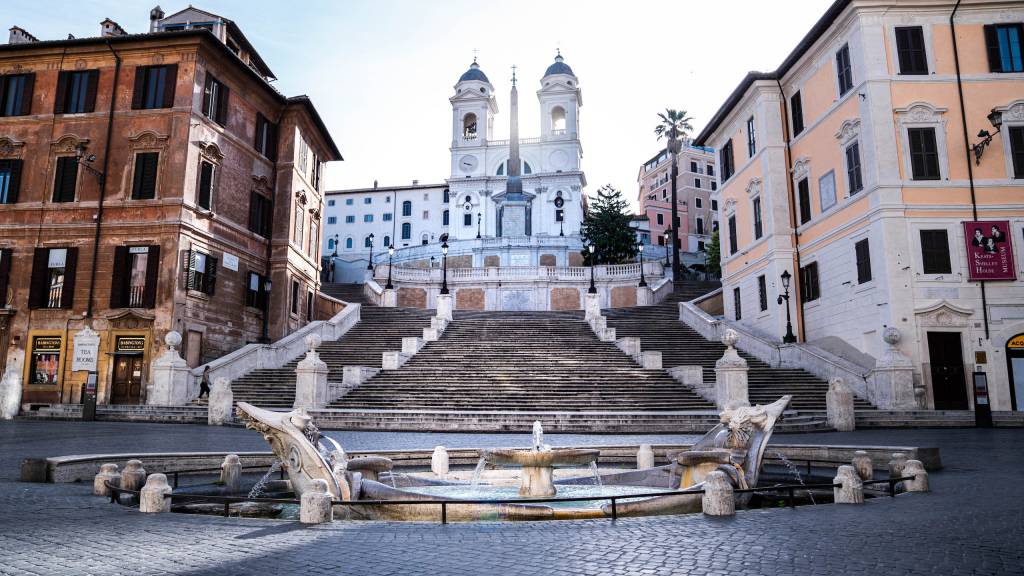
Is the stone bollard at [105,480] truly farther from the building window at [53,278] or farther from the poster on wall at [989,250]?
the poster on wall at [989,250]

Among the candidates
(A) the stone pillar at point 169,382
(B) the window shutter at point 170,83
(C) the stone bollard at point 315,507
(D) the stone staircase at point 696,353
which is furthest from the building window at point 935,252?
(B) the window shutter at point 170,83

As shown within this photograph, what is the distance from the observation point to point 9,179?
29.4m

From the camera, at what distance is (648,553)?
5809 millimetres

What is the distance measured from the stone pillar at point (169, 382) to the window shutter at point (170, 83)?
1156 centimetres

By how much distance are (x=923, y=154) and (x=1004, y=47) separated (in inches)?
207

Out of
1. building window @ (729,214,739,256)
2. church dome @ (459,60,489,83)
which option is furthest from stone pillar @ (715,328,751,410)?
church dome @ (459,60,489,83)

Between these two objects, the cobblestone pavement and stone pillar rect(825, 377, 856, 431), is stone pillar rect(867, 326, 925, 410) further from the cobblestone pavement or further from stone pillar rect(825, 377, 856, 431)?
the cobblestone pavement

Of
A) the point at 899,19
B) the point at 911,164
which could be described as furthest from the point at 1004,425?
the point at 899,19

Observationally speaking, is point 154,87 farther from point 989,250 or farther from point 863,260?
point 989,250

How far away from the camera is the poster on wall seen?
23078mm

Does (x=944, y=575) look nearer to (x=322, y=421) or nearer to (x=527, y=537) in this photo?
(x=527, y=537)

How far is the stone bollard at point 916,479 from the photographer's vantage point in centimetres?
891

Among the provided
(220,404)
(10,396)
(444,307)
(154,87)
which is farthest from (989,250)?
(10,396)

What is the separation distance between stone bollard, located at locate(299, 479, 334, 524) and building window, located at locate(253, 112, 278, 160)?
2943cm
